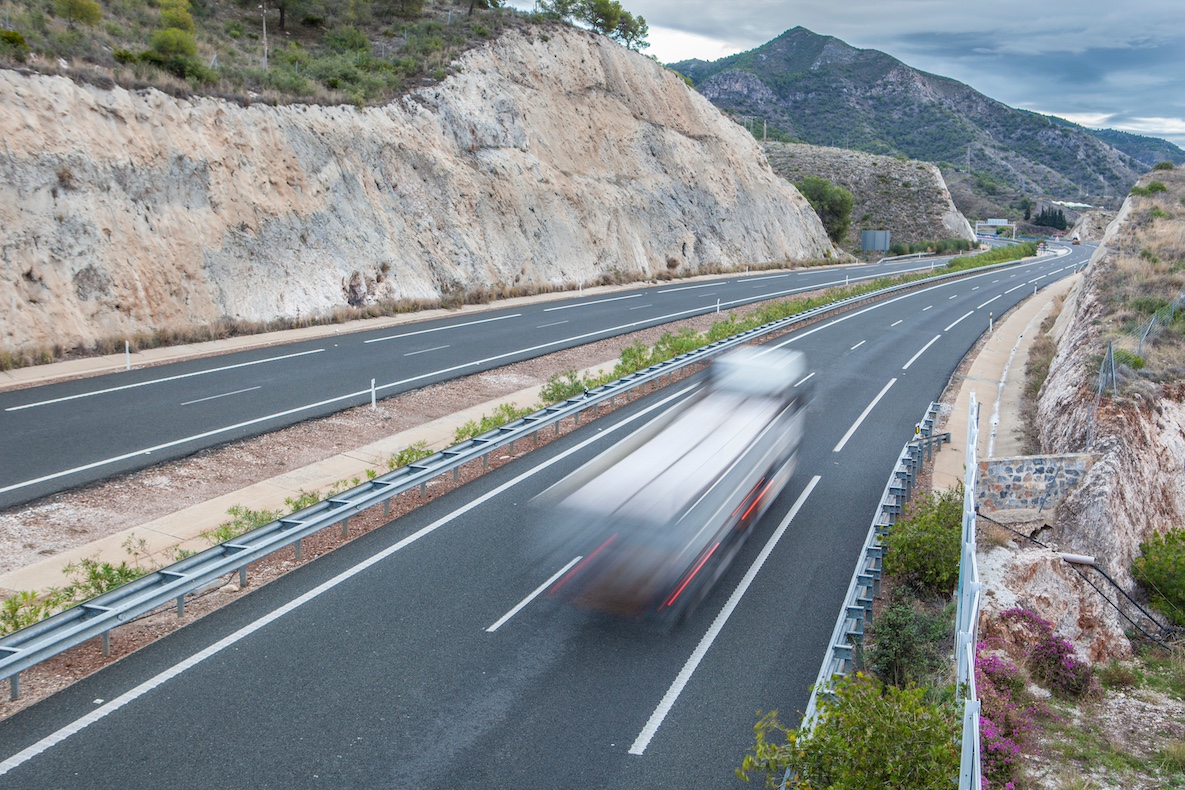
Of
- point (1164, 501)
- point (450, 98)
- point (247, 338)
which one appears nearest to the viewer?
point (1164, 501)

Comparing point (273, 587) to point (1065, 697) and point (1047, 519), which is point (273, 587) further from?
point (1047, 519)

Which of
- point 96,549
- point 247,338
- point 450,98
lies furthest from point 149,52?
point 96,549

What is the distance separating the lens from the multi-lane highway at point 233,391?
561 inches

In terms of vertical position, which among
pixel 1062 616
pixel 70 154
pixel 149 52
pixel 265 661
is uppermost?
pixel 149 52

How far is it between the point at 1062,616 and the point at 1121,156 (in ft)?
713

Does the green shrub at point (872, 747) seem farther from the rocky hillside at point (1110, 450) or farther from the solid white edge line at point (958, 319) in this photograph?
the solid white edge line at point (958, 319)

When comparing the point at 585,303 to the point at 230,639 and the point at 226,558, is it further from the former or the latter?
the point at 230,639

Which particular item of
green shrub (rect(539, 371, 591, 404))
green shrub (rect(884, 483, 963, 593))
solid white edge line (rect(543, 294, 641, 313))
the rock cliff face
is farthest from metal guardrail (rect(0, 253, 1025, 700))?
solid white edge line (rect(543, 294, 641, 313))

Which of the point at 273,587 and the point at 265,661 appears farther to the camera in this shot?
the point at 273,587

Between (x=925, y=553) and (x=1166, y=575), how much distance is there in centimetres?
529

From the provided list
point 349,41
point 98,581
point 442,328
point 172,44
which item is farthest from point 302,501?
point 349,41

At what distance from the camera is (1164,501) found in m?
15.9

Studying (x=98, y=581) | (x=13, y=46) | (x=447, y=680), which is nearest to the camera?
(x=447, y=680)

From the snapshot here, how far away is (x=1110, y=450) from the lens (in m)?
14.1
